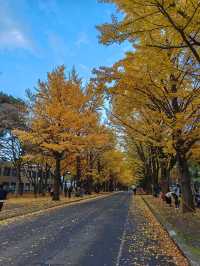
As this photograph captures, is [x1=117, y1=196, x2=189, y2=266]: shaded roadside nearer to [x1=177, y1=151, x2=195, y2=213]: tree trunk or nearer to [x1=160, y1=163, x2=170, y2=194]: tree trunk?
[x1=177, y1=151, x2=195, y2=213]: tree trunk

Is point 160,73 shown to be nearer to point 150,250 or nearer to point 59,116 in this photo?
point 150,250

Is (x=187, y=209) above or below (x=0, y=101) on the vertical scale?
below

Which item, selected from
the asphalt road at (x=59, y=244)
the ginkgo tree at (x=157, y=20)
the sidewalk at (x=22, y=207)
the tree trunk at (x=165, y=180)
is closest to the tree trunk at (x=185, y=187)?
the asphalt road at (x=59, y=244)

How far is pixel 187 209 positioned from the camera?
1658 cm

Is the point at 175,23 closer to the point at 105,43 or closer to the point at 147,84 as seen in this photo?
the point at 105,43

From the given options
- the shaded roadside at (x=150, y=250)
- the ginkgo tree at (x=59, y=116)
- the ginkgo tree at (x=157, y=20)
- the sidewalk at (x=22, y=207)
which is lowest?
the shaded roadside at (x=150, y=250)

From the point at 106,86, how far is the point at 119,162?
1883 inches

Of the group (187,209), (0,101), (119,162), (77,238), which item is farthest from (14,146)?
(77,238)

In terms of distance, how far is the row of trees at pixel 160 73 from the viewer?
823cm

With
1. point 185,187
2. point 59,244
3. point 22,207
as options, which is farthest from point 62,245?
point 22,207

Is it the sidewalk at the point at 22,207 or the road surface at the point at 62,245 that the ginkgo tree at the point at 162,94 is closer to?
the road surface at the point at 62,245

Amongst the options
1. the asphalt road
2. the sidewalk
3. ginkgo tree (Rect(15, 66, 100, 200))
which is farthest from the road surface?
ginkgo tree (Rect(15, 66, 100, 200))

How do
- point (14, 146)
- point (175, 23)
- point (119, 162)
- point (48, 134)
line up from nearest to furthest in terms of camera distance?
point (175, 23) → point (48, 134) → point (14, 146) → point (119, 162)

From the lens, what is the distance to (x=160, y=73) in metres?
12.0
